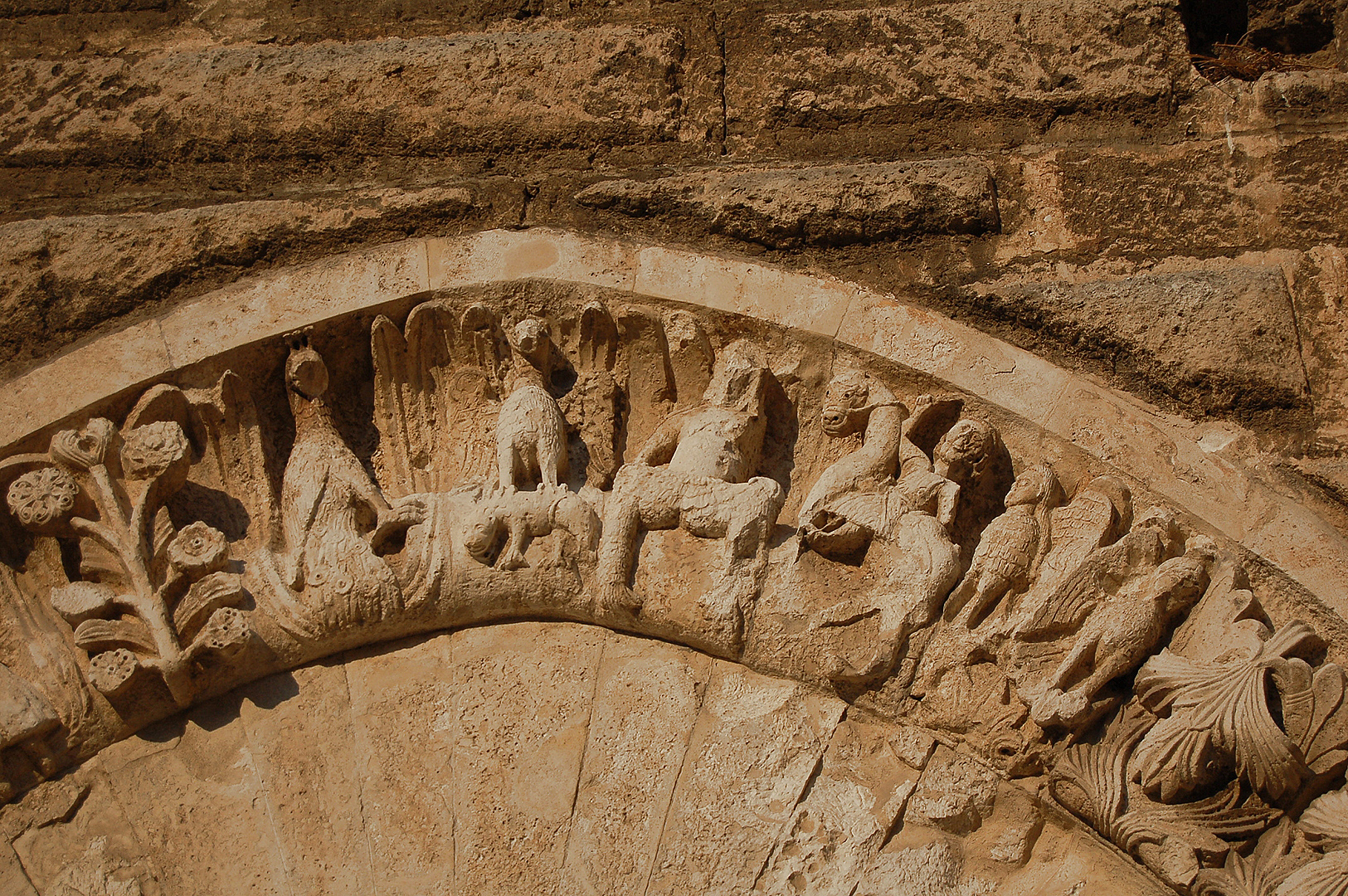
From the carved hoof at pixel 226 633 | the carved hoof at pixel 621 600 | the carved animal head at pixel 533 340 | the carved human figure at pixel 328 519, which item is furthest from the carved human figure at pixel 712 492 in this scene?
the carved hoof at pixel 226 633

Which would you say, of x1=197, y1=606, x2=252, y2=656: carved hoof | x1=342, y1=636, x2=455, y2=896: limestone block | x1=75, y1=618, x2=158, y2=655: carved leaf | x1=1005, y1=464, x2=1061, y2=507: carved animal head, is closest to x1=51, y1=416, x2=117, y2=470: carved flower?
x1=75, y1=618, x2=158, y2=655: carved leaf

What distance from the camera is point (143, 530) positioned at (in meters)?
3.04

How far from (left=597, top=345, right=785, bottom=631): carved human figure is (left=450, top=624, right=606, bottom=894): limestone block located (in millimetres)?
195

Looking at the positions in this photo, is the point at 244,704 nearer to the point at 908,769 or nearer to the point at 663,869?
the point at 663,869

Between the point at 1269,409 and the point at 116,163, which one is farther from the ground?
the point at 116,163

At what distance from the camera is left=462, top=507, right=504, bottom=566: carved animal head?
303 cm

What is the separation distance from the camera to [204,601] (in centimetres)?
295

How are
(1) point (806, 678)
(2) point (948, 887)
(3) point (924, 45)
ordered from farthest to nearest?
(3) point (924, 45) → (1) point (806, 678) → (2) point (948, 887)

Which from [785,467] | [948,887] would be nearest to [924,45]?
[785,467]

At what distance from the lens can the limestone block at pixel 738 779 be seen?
2.73 meters

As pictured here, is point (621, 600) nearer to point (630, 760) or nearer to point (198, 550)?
point (630, 760)

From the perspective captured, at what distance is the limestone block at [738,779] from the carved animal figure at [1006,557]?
0.35 meters

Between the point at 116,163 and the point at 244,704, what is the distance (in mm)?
1640

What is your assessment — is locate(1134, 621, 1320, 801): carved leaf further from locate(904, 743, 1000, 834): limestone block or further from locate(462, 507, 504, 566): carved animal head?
locate(462, 507, 504, 566): carved animal head
